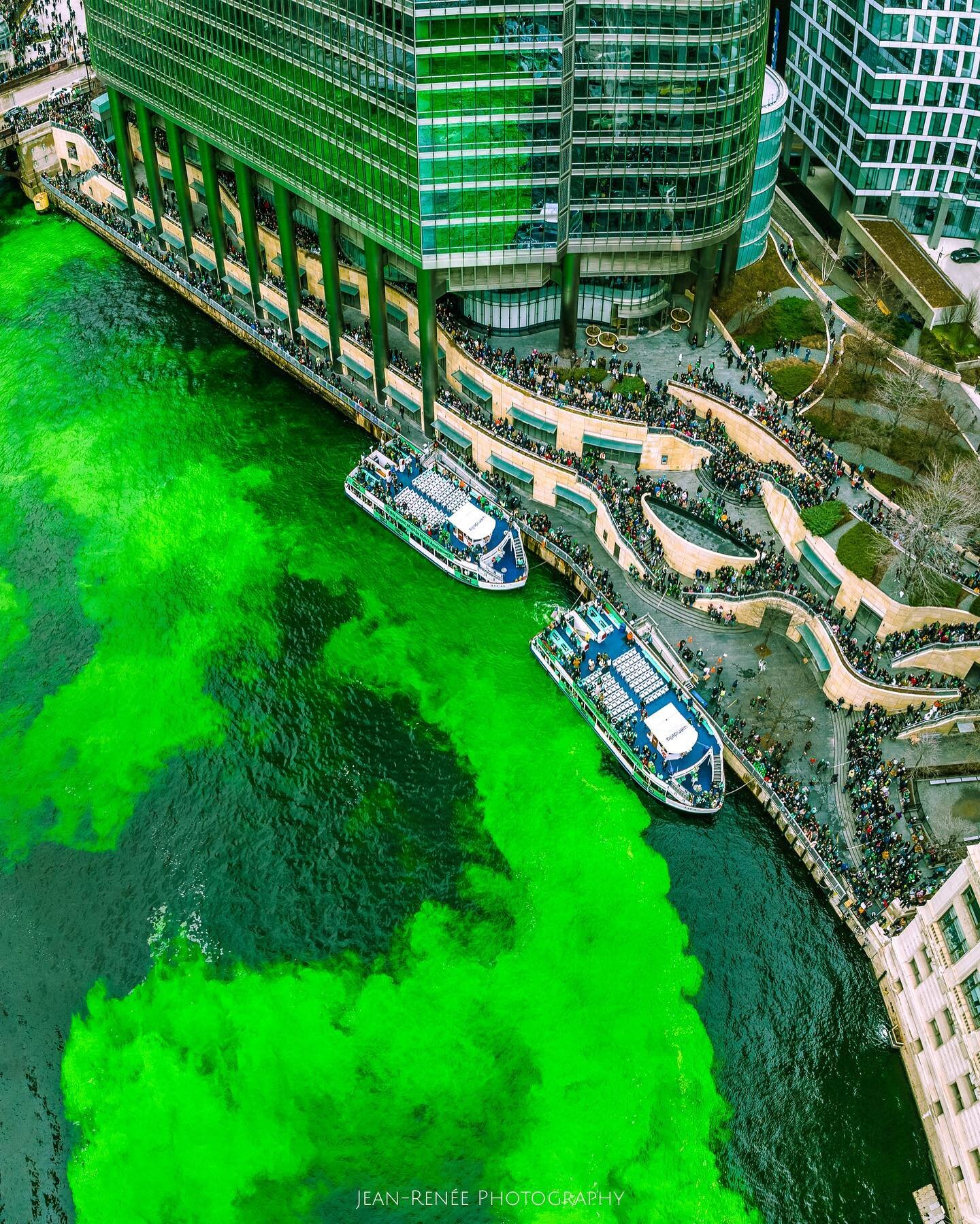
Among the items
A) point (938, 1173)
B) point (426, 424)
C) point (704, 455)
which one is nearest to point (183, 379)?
point (426, 424)

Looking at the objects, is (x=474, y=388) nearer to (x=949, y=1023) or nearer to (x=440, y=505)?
(x=440, y=505)

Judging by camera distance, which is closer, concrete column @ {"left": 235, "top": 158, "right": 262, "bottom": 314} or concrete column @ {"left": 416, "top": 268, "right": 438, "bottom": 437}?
concrete column @ {"left": 416, "top": 268, "right": 438, "bottom": 437}

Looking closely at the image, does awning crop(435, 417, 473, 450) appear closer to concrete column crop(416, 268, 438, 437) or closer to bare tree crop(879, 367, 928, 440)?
concrete column crop(416, 268, 438, 437)

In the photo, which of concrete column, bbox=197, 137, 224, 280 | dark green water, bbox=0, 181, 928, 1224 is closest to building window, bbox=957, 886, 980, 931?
dark green water, bbox=0, 181, 928, 1224

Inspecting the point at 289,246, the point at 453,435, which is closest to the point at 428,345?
the point at 453,435

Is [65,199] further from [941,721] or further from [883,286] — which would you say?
[941,721]

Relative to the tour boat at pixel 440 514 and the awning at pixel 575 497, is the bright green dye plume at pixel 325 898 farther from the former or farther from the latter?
the awning at pixel 575 497
